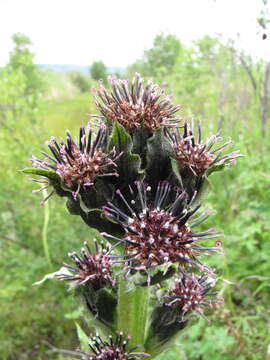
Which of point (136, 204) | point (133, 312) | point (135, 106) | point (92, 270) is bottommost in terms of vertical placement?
point (133, 312)

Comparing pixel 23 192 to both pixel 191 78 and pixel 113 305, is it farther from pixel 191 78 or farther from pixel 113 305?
pixel 191 78

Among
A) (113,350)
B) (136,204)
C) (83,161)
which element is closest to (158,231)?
(136,204)

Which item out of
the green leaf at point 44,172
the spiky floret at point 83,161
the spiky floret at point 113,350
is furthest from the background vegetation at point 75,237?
the green leaf at point 44,172

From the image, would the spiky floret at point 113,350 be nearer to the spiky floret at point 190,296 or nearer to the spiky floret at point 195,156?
the spiky floret at point 190,296

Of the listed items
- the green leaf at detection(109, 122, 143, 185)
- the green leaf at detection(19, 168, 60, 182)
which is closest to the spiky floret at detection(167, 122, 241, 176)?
the green leaf at detection(109, 122, 143, 185)

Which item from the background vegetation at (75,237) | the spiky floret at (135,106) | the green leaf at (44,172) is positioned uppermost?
the spiky floret at (135,106)

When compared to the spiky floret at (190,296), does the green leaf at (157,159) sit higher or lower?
higher

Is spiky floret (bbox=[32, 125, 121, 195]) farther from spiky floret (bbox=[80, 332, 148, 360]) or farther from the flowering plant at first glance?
spiky floret (bbox=[80, 332, 148, 360])

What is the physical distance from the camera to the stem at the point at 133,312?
83.3 inches

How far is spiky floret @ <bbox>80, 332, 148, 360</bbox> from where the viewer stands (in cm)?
207

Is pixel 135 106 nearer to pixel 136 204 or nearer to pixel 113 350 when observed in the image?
pixel 136 204

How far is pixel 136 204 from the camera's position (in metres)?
1.85

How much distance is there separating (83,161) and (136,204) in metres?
0.36

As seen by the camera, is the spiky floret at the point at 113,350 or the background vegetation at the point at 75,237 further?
the background vegetation at the point at 75,237
